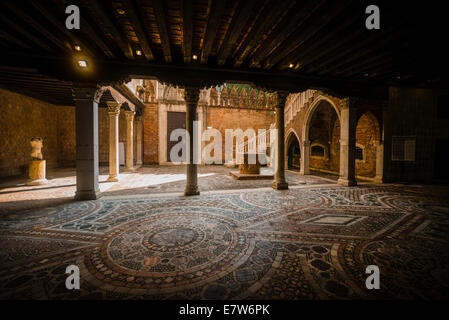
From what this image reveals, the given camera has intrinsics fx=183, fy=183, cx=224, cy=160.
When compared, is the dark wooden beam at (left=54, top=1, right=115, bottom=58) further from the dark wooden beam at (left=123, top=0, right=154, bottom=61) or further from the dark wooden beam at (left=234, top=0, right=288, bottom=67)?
the dark wooden beam at (left=234, top=0, right=288, bottom=67)

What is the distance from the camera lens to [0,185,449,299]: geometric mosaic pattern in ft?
7.32

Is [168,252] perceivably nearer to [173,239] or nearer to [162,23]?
[173,239]

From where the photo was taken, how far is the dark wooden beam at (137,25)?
12.2 feet

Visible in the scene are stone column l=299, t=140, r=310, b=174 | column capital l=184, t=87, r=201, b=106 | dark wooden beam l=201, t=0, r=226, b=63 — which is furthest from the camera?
stone column l=299, t=140, r=310, b=174

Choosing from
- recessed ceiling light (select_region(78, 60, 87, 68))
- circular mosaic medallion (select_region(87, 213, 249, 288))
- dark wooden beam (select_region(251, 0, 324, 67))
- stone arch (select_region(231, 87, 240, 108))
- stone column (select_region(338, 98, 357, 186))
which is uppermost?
stone arch (select_region(231, 87, 240, 108))

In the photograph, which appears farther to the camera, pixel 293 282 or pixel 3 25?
pixel 3 25

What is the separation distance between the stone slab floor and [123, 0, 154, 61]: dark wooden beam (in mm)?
4616

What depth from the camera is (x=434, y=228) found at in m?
3.99

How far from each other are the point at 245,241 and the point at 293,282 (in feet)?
3.92

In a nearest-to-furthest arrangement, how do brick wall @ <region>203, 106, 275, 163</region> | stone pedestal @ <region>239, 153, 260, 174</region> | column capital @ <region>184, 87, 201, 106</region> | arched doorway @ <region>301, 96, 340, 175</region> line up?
column capital @ <region>184, 87, 201, 106</region> < stone pedestal @ <region>239, 153, 260, 174</region> < arched doorway @ <region>301, 96, 340, 175</region> < brick wall @ <region>203, 106, 275, 163</region>

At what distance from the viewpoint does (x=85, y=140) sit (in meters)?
6.09

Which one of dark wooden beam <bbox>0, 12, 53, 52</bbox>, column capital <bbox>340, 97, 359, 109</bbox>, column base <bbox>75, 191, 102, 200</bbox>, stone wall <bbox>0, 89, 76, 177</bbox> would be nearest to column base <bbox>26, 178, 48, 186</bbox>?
stone wall <bbox>0, 89, 76, 177</bbox>
